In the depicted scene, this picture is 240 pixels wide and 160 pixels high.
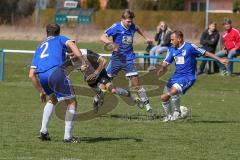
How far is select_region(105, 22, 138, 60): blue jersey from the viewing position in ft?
46.1

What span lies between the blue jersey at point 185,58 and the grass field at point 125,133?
883 millimetres

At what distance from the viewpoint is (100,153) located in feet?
29.9

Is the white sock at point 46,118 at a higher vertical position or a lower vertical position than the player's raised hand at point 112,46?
lower

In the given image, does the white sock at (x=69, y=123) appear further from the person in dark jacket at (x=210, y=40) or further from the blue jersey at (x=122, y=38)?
the person in dark jacket at (x=210, y=40)

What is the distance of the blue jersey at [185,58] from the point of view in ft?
41.2

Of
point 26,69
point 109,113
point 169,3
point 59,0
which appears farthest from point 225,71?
point 59,0

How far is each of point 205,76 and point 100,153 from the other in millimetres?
14428

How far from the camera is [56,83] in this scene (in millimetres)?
9797

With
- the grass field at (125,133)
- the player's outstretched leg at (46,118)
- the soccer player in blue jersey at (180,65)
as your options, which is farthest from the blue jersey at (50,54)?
the soccer player in blue jersey at (180,65)

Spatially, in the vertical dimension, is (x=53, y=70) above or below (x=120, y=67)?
above

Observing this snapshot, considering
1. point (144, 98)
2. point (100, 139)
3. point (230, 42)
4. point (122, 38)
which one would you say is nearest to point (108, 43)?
point (122, 38)

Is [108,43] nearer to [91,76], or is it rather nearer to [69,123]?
[91,76]

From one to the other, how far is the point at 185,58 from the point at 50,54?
11.5 feet

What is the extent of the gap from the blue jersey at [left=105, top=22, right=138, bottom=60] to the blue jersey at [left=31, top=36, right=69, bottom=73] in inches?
169
